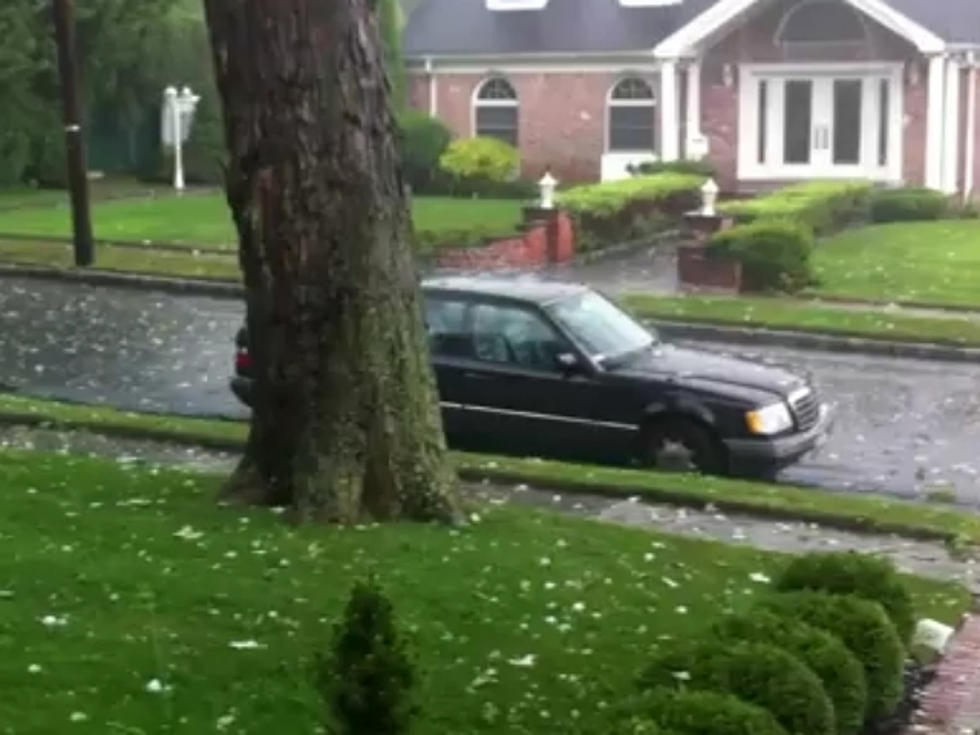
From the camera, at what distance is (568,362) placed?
628 inches

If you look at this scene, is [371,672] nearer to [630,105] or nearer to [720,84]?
[720,84]

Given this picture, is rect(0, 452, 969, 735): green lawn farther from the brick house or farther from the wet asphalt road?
the brick house

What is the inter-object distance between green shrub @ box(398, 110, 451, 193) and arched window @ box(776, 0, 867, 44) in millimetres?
7571

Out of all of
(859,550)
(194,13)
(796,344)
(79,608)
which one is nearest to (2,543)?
(79,608)

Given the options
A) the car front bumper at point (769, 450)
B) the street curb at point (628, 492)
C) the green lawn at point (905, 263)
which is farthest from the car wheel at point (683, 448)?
the green lawn at point (905, 263)

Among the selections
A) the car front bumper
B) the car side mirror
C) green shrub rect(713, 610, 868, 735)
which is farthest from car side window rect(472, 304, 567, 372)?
green shrub rect(713, 610, 868, 735)

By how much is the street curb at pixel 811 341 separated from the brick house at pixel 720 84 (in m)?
15.7

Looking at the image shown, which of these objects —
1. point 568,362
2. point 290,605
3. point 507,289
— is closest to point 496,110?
point 507,289

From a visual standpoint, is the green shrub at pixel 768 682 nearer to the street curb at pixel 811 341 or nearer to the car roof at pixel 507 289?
the car roof at pixel 507 289

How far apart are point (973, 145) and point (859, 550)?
27.3m

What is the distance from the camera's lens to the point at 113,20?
3900cm

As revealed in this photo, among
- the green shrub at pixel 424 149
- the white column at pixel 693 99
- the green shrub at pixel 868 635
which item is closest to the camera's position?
the green shrub at pixel 868 635

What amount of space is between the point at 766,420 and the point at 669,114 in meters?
25.9

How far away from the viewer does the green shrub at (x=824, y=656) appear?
825cm
